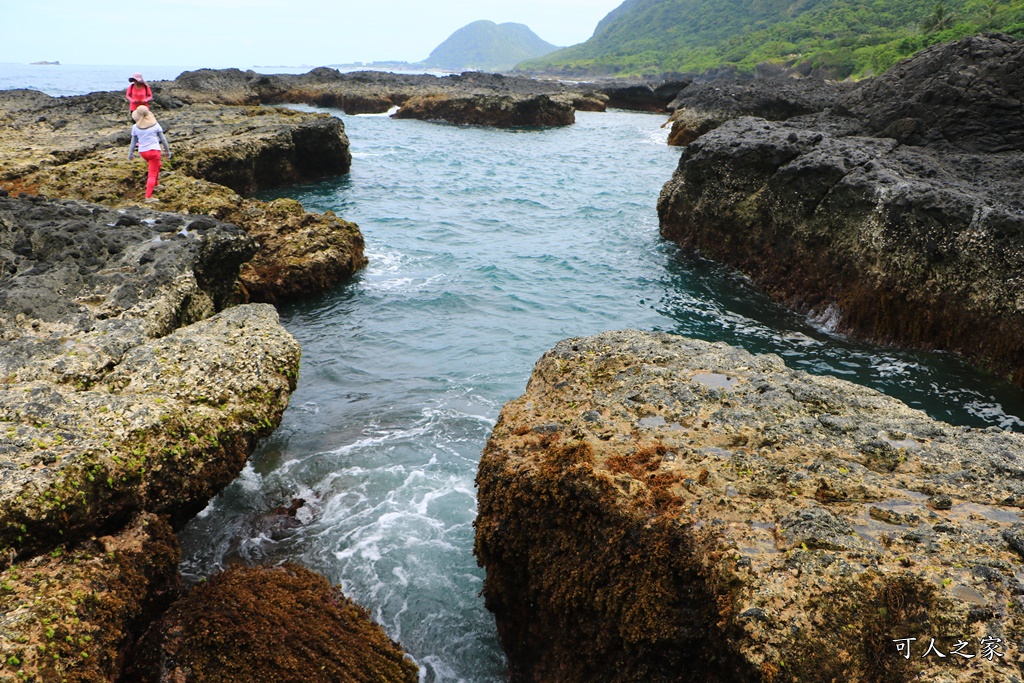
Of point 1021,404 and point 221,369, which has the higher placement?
point 221,369

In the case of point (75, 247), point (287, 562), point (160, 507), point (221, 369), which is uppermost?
point (75, 247)

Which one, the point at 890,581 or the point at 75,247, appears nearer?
the point at 890,581

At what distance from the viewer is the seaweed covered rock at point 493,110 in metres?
47.3

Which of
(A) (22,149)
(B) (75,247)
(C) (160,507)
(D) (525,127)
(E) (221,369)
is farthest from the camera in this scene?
(D) (525,127)

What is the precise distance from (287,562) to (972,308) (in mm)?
10433

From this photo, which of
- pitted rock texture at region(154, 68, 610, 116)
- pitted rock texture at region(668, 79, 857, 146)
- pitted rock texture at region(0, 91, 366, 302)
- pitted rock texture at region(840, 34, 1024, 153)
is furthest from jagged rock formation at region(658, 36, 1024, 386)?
pitted rock texture at region(154, 68, 610, 116)

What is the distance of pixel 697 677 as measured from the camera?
12.7ft

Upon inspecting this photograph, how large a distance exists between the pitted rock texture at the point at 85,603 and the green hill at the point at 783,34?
38551 millimetres

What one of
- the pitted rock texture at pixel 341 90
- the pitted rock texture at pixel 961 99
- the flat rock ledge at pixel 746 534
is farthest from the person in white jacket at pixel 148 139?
the pitted rock texture at pixel 341 90

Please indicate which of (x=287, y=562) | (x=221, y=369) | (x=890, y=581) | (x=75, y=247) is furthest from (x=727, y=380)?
(x=75, y=247)

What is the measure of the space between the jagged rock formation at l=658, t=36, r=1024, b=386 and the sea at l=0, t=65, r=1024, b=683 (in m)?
0.62

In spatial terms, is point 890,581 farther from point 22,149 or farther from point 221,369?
point 22,149

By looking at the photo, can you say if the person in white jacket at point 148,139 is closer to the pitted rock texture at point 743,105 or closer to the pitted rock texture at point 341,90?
the pitted rock texture at point 743,105

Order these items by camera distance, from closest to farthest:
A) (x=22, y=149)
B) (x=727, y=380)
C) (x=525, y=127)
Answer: (x=727, y=380) < (x=22, y=149) < (x=525, y=127)
